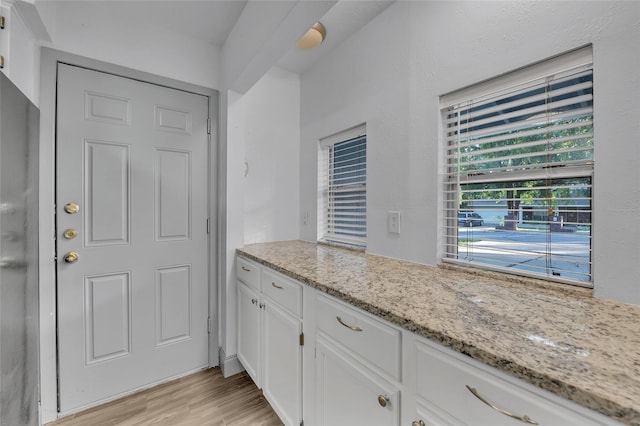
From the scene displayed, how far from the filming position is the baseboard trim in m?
2.01

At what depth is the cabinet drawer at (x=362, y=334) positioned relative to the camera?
0.88m

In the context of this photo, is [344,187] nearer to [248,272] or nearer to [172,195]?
[248,272]

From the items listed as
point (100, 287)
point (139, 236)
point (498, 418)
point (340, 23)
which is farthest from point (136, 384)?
point (340, 23)

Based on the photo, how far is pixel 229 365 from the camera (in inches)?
79.7

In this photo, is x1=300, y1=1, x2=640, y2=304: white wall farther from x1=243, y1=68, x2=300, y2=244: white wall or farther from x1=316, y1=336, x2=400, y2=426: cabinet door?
x1=316, y1=336, x2=400, y2=426: cabinet door

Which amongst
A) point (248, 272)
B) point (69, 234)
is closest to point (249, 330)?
point (248, 272)

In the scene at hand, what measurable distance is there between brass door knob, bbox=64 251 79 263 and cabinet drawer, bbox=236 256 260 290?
0.94 metres

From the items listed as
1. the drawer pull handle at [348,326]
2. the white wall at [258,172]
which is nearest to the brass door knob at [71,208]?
the white wall at [258,172]

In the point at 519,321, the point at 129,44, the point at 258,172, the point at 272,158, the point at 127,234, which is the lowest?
the point at 519,321

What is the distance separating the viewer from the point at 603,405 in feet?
1.58

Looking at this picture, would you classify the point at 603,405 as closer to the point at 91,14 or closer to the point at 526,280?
the point at 526,280

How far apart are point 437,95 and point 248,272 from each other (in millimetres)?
1571

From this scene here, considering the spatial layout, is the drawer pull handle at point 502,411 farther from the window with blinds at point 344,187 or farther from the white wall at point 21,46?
the white wall at point 21,46

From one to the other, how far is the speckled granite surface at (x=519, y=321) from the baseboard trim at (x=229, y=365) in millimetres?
1052
